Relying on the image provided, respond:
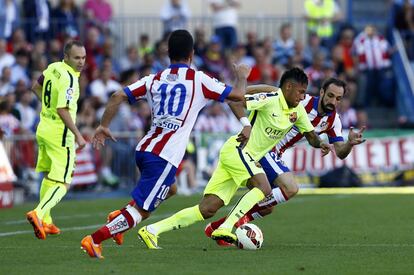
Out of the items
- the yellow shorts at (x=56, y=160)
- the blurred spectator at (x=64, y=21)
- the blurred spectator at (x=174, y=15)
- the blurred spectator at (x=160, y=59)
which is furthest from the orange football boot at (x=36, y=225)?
the blurred spectator at (x=174, y=15)

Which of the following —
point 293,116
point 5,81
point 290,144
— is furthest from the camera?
point 5,81

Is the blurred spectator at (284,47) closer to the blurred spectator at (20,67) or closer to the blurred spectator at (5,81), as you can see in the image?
the blurred spectator at (20,67)

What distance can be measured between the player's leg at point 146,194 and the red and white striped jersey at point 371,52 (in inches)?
723

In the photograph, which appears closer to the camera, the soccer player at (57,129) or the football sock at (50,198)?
the football sock at (50,198)

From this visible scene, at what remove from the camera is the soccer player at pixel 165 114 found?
11.7m

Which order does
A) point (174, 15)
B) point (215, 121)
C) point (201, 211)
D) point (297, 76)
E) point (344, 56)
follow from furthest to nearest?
point (344, 56) < point (174, 15) < point (215, 121) < point (297, 76) < point (201, 211)

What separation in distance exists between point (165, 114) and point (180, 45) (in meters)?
0.69

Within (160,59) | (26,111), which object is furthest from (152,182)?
(160,59)

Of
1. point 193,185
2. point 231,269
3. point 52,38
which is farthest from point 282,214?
point 52,38

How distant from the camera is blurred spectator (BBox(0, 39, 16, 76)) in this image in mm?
25281

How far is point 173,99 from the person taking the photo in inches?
463

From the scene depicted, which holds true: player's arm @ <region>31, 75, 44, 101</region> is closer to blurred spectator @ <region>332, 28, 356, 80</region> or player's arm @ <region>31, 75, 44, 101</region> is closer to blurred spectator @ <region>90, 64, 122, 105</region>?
blurred spectator @ <region>90, 64, 122, 105</region>

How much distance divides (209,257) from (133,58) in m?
16.5

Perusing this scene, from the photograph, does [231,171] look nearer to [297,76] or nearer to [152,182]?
[297,76]
